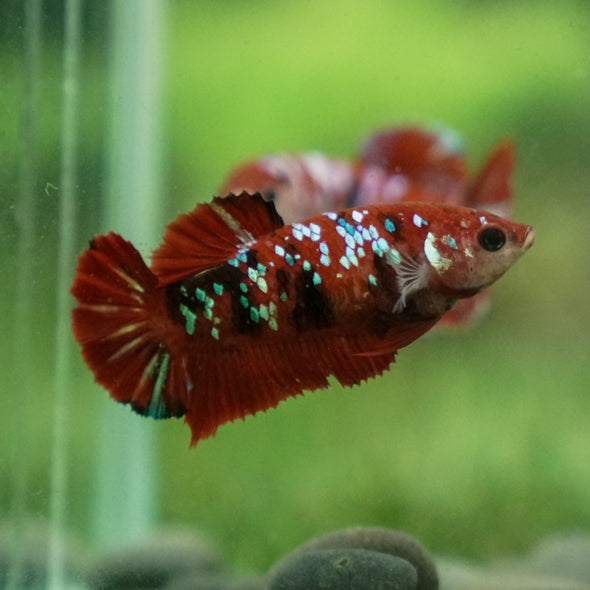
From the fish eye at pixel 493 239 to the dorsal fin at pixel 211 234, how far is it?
13.4 inches

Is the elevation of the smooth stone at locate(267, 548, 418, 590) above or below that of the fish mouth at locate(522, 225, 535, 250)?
below

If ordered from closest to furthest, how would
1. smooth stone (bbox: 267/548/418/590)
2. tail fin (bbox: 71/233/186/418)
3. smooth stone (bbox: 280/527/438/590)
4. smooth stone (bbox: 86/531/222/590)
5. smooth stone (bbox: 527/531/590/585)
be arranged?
tail fin (bbox: 71/233/186/418) < smooth stone (bbox: 267/548/418/590) < smooth stone (bbox: 280/527/438/590) < smooth stone (bbox: 86/531/222/590) < smooth stone (bbox: 527/531/590/585)

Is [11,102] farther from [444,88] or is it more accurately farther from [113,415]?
[444,88]

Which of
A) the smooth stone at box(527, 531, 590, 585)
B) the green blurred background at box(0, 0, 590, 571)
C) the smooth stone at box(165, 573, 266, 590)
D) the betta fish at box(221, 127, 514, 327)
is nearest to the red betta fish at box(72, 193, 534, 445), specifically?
the green blurred background at box(0, 0, 590, 571)

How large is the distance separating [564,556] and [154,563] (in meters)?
1.24

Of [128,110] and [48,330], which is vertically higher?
[128,110]

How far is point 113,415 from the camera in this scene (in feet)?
7.14

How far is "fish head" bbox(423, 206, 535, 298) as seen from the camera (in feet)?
3.86

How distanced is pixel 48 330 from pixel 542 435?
1.74 meters

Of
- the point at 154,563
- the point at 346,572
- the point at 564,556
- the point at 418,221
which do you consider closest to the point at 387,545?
the point at 346,572

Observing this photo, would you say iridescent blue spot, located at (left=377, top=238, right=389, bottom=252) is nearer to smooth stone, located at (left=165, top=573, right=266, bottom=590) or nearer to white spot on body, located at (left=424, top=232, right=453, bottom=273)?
white spot on body, located at (left=424, top=232, right=453, bottom=273)

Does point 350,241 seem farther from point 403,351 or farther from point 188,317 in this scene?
point 403,351

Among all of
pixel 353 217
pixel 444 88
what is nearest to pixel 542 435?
Result: pixel 444 88

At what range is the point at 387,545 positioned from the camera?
67.7 inches
